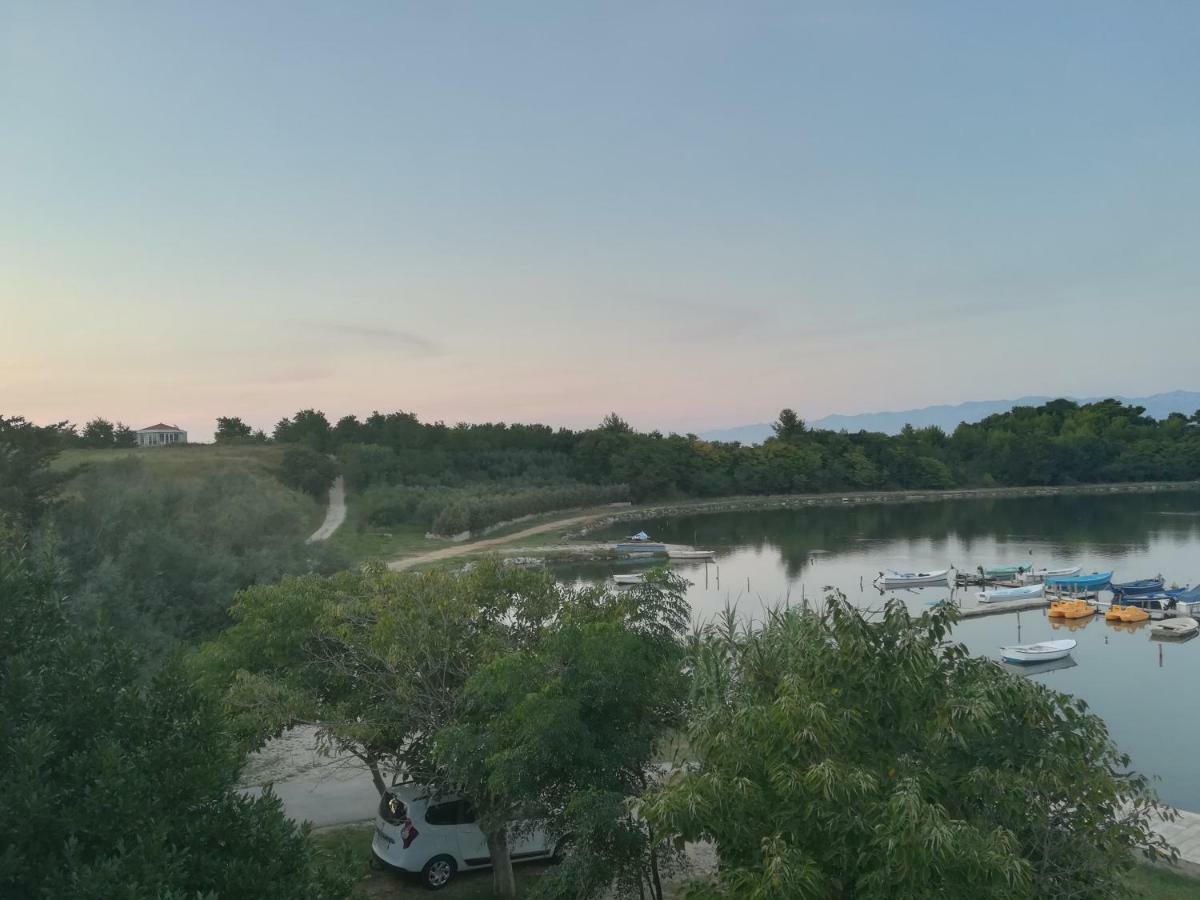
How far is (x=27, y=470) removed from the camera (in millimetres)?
25766

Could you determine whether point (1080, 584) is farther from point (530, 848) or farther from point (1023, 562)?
point (530, 848)

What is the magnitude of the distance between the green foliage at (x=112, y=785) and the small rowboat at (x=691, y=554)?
5875cm

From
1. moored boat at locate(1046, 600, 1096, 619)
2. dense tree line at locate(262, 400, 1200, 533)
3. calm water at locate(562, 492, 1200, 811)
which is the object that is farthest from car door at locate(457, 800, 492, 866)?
dense tree line at locate(262, 400, 1200, 533)

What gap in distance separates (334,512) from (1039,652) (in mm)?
57882

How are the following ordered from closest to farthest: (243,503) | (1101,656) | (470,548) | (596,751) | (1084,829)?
(1084,829), (596,751), (1101,656), (243,503), (470,548)

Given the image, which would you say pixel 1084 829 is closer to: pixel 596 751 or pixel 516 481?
pixel 596 751

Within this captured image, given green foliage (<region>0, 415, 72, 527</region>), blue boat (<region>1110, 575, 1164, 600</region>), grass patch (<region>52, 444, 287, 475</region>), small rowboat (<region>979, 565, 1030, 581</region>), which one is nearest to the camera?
green foliage (<region>0, 415, 72, 527</region>)

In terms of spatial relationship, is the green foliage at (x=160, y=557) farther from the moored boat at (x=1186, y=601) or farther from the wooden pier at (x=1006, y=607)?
the moored boat at (x=1186, y=601)

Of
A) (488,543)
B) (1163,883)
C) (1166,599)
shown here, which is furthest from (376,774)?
(488,543)

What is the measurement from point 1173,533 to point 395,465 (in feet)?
233

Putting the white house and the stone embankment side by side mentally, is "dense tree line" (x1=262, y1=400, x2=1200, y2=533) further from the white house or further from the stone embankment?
the white house

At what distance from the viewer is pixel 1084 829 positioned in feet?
23.1

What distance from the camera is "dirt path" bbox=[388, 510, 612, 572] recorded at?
55281 mm

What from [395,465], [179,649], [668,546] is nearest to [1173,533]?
[668,546]
